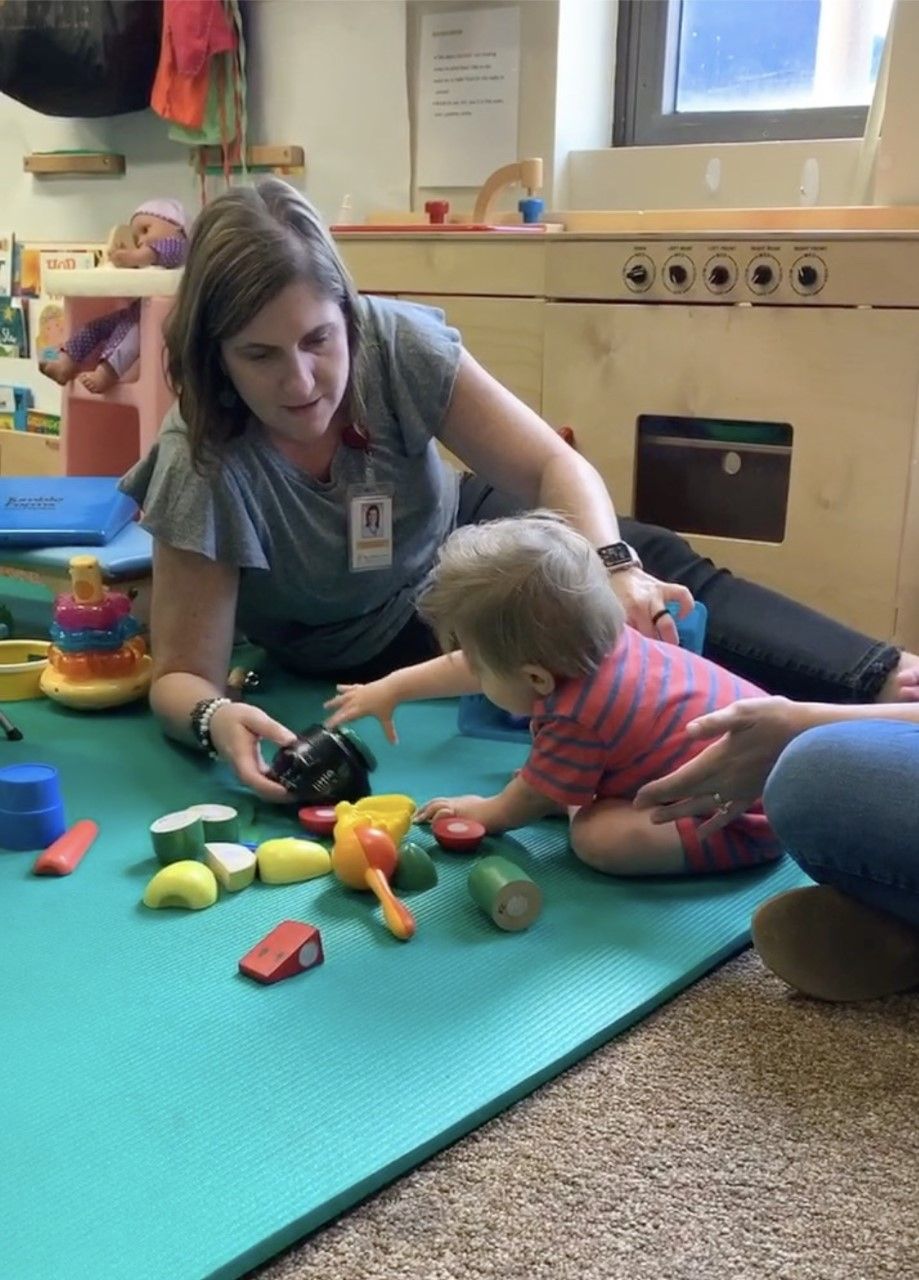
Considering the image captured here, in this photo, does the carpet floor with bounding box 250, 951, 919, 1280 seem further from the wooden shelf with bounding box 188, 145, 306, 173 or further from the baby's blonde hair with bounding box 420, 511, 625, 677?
the wooden shelf with bounding box 188, 145, 306, 173

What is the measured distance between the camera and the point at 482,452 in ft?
4.95

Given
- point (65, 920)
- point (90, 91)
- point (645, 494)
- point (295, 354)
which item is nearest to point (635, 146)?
point (645, 494)

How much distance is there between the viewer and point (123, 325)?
2352 mm

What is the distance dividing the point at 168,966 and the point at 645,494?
1.22m

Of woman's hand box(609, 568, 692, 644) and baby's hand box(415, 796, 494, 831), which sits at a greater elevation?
woman's hand box(609, 568, 692, 644)

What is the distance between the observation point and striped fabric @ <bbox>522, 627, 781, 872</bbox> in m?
1.10

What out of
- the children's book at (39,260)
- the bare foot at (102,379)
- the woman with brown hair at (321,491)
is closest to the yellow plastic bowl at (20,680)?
the woman with brown hair at (321,491)

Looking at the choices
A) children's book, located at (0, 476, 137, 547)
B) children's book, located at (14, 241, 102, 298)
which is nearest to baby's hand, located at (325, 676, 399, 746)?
children's book, located at (0, 476, 137, 547)

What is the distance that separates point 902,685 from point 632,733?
1.42 ft

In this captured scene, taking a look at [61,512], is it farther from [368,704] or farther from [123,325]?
[368,704]

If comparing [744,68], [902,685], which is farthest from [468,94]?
[902,685]

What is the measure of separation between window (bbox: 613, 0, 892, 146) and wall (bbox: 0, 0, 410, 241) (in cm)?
46

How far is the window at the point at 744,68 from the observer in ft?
7.00

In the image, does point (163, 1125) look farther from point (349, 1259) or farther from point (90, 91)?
point (90, 91)
